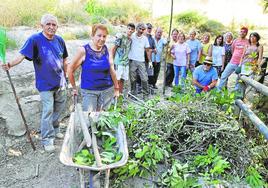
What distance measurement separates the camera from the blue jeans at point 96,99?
4.48 m

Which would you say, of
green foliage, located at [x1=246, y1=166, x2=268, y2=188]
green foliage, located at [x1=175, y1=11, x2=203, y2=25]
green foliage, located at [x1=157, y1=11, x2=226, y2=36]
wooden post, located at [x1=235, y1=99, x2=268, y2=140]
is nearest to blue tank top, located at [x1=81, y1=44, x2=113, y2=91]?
wooden post, located at [x1=235, y1=99, x2=268, y2=140]

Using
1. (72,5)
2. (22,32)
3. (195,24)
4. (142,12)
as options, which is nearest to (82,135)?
(22,32)

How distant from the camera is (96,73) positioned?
14.2ft

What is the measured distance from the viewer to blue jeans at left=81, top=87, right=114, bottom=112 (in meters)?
4.48

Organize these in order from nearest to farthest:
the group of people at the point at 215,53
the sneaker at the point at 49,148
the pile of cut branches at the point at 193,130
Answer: the pile of cut branches at the point at 193,130 < the sneaker at the point at 49,148 < the group of people at the point at 215,53

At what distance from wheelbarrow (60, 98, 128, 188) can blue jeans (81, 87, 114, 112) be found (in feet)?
1.48

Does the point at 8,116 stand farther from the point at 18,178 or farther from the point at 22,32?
the point at 22,32

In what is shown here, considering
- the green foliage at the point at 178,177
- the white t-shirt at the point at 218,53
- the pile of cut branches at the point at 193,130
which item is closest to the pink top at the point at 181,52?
the white t-shirt at the point at 218,53

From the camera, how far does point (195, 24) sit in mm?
15344

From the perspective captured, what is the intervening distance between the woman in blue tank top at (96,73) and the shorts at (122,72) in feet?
5.71

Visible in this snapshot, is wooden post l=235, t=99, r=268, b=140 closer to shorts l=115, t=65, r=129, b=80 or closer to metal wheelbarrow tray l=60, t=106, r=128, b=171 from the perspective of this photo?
metal wheelbarrow tray l=60, t=106, r=128, b=171

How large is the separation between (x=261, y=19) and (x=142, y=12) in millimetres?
8333

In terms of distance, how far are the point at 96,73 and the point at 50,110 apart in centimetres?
88

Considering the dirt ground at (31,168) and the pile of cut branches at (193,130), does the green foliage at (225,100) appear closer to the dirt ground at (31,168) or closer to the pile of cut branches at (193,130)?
the pile of cut branches at (193,130)
